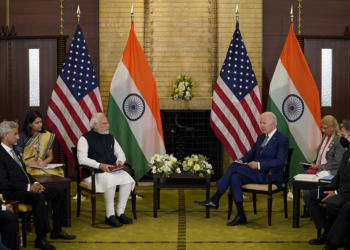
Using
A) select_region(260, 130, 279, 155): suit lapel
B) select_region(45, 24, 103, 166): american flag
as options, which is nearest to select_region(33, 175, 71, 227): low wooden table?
select_region(45, 24, 103, 166): american flag

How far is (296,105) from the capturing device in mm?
7062

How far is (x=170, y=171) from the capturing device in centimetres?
574

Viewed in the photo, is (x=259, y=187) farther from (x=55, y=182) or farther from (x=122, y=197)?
(x=55, y=182)

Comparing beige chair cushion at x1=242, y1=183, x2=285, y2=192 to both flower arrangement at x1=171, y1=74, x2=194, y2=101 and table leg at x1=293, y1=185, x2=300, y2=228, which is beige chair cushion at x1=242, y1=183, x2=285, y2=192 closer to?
table leg at x1=293, y1=185, x2=300, y2=228

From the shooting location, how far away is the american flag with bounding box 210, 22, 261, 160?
7.10 meters

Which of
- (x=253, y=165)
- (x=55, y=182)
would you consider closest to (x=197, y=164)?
(x=253, y=165)

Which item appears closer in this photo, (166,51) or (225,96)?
(225,96)

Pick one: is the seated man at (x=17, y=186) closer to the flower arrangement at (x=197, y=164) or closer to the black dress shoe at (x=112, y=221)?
the black dress shoe at (x=112, y=221)

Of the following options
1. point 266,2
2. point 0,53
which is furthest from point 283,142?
point 0,53

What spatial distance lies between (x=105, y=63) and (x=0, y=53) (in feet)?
6.51

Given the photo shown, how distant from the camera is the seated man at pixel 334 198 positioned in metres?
4.34

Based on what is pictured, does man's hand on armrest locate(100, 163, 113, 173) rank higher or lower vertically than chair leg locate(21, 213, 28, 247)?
higher

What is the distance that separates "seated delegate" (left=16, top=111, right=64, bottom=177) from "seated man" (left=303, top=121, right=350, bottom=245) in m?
3.09

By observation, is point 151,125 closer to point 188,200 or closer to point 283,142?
point 188,200
